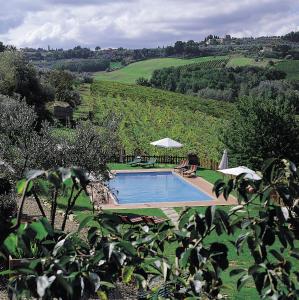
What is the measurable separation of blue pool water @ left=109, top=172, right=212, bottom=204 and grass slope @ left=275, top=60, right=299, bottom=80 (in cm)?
8481

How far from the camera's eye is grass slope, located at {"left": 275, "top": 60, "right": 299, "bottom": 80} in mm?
111044

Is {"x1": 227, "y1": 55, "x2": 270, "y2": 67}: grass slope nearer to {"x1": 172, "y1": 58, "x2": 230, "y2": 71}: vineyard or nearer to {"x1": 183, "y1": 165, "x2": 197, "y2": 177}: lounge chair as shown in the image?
{"x1": 172, "y1": 58, "x2": 230, "y2": 71}: vineyard

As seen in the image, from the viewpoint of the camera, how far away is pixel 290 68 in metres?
117

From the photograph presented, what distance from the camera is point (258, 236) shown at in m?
2.50

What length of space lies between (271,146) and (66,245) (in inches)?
858

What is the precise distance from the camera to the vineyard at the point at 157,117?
3794cm

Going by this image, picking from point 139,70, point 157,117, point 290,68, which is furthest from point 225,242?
point 139,70

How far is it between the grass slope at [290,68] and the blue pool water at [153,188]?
278 ft

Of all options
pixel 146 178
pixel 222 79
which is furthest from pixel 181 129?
pixel 222 79

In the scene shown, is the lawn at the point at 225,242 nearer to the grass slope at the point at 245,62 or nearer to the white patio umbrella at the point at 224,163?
the white patio umbrella at the point at 224,163

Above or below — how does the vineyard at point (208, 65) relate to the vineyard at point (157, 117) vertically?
above

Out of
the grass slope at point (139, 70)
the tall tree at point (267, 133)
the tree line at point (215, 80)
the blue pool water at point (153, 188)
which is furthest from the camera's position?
the grass slope at point (139, 70)

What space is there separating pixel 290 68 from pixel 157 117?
7464 centimetres

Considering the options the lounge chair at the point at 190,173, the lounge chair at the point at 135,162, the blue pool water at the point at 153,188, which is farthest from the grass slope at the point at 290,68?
the blue pool water at the point at 153,188
